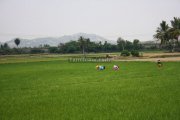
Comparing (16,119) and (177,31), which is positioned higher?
(177,31)

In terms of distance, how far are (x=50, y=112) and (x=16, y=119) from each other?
1.23 m

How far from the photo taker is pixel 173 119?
726cm

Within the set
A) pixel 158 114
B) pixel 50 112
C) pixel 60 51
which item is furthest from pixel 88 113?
pixel 60 51

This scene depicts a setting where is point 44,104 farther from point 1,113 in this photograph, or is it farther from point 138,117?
point 138,117

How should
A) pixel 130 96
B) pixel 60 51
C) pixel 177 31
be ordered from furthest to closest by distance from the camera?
pixel 60 51 → pixel 177 31 → pixel 130 96

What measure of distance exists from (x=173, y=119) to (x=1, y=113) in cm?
605

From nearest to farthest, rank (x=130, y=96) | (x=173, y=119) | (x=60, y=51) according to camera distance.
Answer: (x=173, y=119) → (x=130, y=96) → (x=60, y=51)

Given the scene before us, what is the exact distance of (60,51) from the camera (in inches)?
4668

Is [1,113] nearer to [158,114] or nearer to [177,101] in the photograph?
[158,114]

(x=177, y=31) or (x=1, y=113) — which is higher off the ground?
(x=177, y=31)

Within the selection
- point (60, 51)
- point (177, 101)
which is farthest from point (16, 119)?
point (60, 51)

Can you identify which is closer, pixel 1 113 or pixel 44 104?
pixel 1 113

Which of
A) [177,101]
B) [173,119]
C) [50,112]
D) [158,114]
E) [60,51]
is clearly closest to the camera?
[173,119]

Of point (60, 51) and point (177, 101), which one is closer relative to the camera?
point (177, 101)
